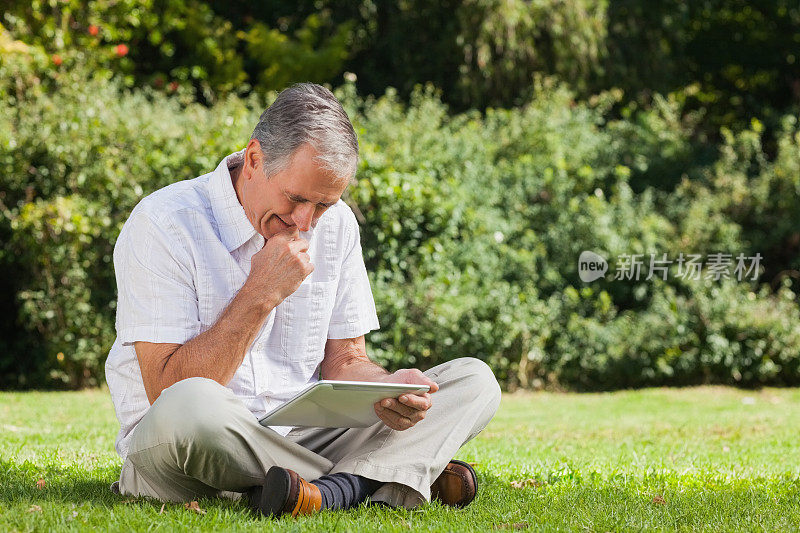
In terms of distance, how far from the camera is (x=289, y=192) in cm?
293

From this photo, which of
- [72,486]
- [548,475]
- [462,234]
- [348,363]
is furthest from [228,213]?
[462,234]

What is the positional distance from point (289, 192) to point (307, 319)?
53 centimetres

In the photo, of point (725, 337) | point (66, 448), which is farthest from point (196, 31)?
point (66, 448)

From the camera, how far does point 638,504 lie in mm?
3295

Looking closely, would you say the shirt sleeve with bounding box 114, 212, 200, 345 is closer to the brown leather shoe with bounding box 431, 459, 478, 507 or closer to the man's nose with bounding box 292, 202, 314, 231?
the man's nose with bounding box 292, 202, 314, 231

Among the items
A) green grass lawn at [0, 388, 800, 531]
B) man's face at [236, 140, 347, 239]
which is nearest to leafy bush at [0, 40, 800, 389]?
green grass lawn at [0, 388, 800, 531]

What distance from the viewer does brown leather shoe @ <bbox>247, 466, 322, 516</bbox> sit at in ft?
9.10

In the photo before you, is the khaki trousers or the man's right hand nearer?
the khaki trousers

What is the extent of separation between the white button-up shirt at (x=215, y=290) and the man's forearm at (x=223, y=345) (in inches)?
2.8

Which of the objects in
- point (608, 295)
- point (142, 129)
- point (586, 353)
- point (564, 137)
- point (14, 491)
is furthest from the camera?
point (564, 137)

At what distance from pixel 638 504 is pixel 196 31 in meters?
10.6

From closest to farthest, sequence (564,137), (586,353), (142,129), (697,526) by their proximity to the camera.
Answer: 1. (697,526)
2. (142,129)
3. (586,353)
4. (564,137)

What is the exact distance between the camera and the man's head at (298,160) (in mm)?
2912

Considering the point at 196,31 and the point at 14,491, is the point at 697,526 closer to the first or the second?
the point at 14,491
